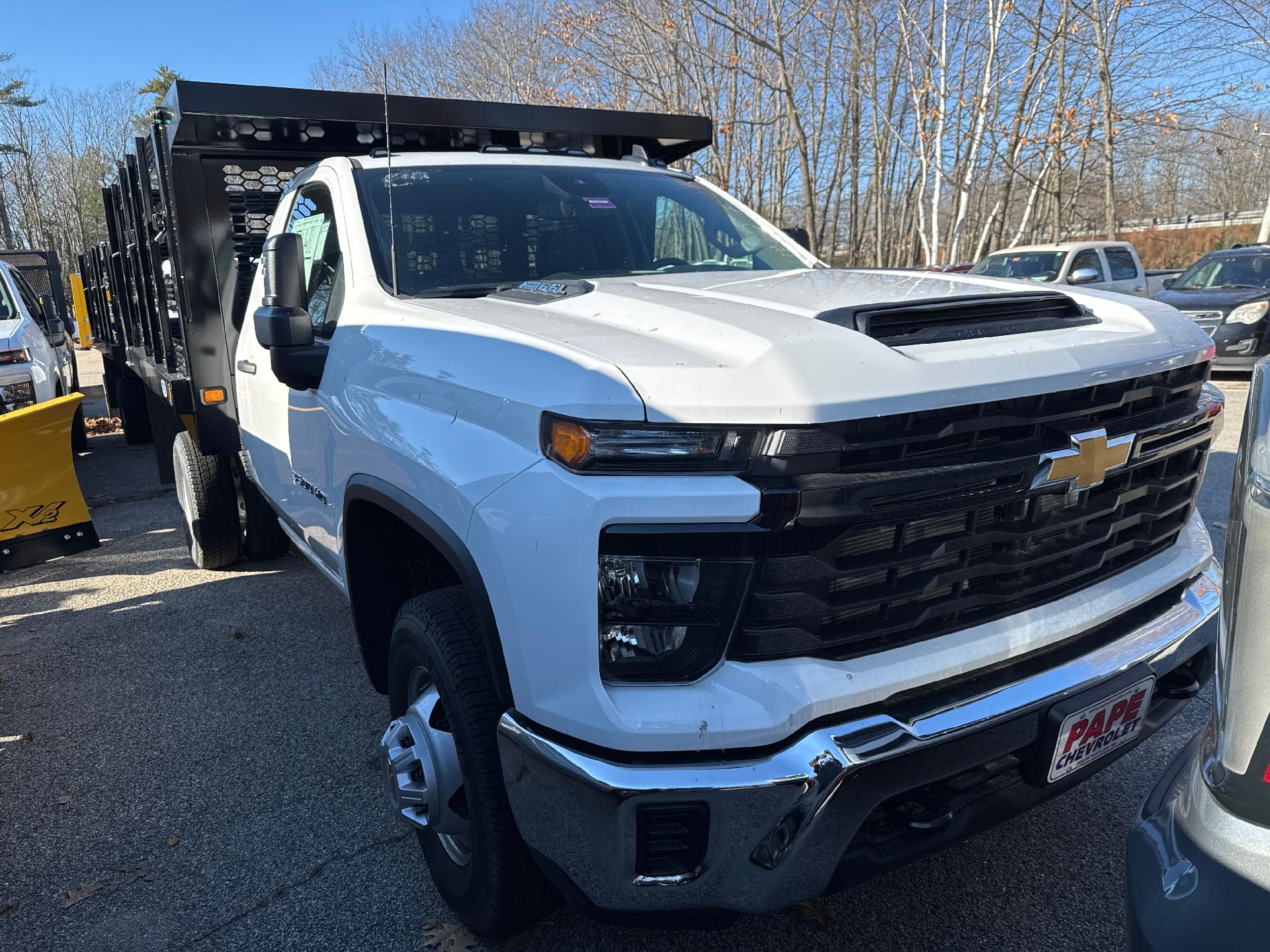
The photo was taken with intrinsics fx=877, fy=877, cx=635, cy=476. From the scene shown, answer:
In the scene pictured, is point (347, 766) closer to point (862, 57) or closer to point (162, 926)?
point (162, 926)

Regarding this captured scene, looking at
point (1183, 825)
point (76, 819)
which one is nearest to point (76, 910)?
point (76, 819)

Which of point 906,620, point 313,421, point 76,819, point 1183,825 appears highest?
point 313,421

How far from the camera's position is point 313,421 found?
3.03 meters

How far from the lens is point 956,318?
2.03 metres

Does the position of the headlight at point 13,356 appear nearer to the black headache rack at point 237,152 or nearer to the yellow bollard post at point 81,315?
the black headache rack at point 237,152

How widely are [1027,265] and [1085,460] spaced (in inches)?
499

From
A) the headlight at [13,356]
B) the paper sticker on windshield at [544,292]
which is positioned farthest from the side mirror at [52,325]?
the paper sticker on windshield at [544,292]

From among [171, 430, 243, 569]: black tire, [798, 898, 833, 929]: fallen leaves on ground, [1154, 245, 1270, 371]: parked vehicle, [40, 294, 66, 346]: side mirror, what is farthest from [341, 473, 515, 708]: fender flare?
[1154, 245, 1270, 371]: parked vehicle

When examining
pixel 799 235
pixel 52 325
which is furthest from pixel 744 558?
pixel 52 325

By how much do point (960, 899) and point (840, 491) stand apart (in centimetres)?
148

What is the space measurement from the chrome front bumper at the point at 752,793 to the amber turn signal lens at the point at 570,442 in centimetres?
55

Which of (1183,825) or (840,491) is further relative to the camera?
(840,491)

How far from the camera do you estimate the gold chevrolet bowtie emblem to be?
1.83 m

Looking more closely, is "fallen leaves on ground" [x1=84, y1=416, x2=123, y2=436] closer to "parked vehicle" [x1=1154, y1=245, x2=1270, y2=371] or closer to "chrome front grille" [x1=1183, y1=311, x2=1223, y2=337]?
"parked vehicle" [x1=1154, y1=245, x2=1270, y2=371]
